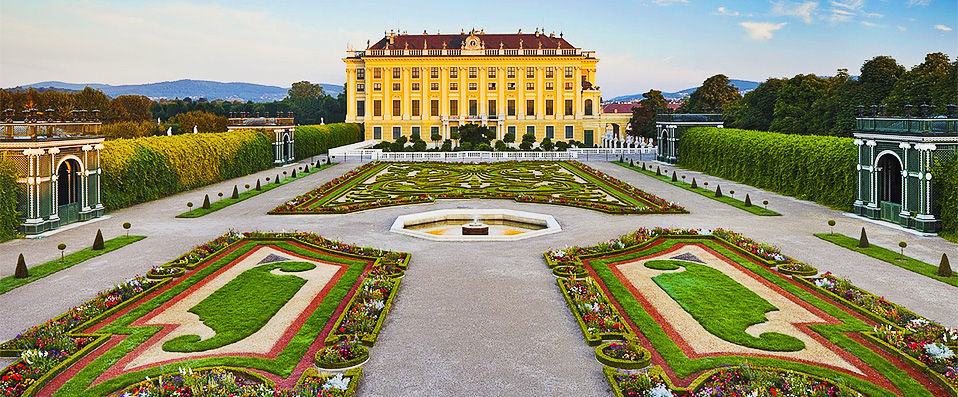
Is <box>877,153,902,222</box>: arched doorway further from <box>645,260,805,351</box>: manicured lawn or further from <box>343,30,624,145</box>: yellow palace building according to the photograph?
<box>343,30,624,145</box>: yellow palace building

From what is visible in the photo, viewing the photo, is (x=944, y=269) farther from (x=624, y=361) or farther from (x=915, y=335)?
(x=624, y=361)

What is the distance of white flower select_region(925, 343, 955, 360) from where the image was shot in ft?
36.5

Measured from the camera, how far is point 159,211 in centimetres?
3016

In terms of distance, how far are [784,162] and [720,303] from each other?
22.5 metres

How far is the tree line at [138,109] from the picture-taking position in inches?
2537

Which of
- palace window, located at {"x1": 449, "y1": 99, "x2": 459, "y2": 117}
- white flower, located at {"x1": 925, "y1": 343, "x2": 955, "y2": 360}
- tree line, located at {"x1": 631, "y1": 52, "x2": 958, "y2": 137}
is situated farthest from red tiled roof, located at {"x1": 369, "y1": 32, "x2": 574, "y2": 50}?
white flower, located at {"x1": 925, "y1": 343, "x2": 955, "y2": 360}

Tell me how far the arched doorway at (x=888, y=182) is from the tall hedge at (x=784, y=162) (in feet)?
6.13

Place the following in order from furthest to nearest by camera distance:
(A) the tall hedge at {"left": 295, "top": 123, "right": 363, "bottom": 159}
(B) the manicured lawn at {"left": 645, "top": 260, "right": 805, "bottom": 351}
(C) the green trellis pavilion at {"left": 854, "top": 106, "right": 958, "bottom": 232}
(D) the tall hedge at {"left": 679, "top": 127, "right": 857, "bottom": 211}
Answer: (A) the tall hedge at {"left": 295, "top": 123, "right": 363, "bottom": 159}, (D) the tall hedge at {"left": 679, "top": 127, "right": 857, "bottom": 211}, (C) the green trellis pavilion at {"left": 854, "top": 106, "right": 958, "bottom": 232}, (B) the manicured lawn at {"left": 645, "top": 260, "right": 805, "bottom": 351}

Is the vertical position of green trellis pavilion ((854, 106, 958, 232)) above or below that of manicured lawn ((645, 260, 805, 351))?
above

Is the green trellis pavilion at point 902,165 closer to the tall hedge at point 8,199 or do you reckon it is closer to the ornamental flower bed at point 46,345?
the ornamental flower bed at point 46,345

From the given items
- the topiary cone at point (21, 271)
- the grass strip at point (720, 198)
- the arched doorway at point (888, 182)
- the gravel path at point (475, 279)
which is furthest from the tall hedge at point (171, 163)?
the arched doorway at point (888, 182)

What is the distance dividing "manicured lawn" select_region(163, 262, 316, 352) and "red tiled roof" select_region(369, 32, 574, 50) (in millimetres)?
76130

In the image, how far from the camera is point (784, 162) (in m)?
35.2

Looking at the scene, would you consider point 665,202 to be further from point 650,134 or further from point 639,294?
point 650,134
